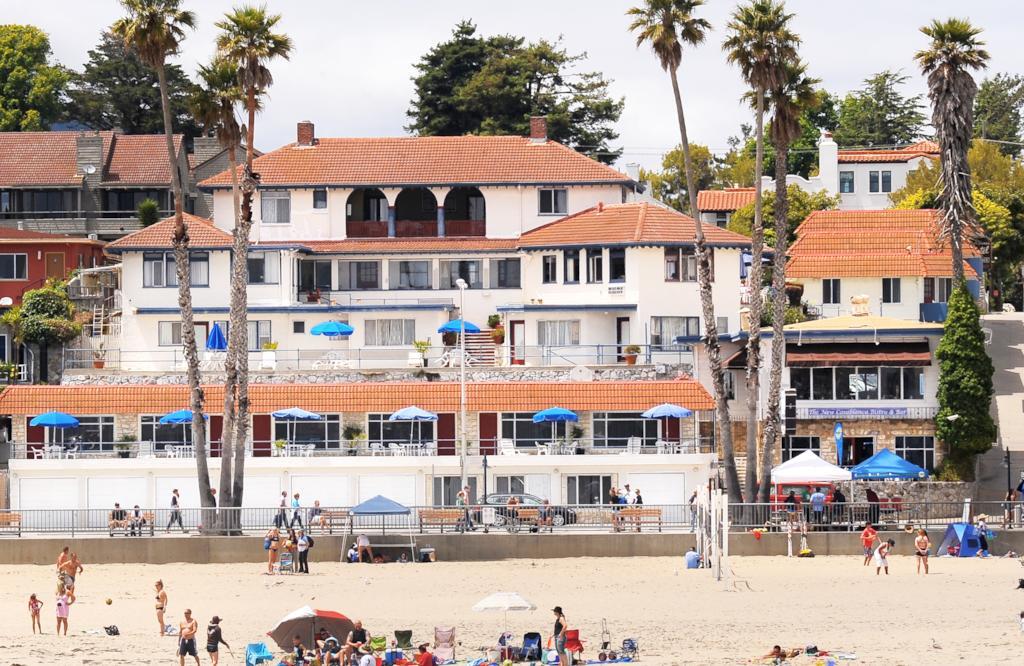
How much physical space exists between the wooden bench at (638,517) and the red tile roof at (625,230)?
60.3 ft

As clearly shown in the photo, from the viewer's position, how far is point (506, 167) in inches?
3196

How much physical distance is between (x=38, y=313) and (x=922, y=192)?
39746 millimetres

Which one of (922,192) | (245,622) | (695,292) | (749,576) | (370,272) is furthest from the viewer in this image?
(922,192)

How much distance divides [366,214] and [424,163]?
3102mm

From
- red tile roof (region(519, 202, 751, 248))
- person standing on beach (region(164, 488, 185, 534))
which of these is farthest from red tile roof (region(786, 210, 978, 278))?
person standing on beach (region(164, 488, 185, 534))

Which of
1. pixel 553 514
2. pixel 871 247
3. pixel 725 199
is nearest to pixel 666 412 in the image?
pixel 553 514

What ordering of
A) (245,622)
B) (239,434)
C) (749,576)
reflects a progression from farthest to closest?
(239,434)
(749,576)
(245,622)

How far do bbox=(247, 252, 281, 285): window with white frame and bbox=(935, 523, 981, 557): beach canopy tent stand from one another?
101 feet

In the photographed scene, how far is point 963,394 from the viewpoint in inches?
2511

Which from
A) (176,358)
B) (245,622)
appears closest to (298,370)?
(176,358)

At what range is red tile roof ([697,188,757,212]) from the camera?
97375 mm

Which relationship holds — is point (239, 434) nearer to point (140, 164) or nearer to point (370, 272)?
point (370, 272)

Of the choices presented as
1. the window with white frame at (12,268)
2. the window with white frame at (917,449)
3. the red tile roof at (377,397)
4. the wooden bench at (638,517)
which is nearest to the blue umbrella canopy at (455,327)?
the red tile roof at (377,397)

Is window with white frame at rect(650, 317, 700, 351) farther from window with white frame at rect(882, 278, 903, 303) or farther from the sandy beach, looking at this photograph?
the sandy beach
